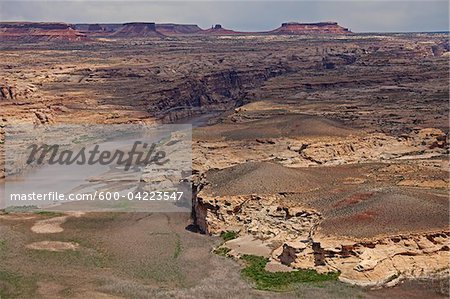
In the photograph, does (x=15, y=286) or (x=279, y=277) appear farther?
(x=279, y=277)

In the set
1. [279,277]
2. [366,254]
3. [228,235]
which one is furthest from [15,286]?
[366,254]

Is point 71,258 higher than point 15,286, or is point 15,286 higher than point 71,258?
point 15,286

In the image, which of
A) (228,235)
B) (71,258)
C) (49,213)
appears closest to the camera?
(71,258)

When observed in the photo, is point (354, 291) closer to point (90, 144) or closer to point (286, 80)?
point (90, 144)

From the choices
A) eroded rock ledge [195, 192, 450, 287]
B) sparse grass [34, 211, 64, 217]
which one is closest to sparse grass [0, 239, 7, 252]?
sparse grass [34, 211, 64, 217]

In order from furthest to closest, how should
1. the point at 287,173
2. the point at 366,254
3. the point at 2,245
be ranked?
the point at 287,173 → the point at 2,245 → the point at 366,254

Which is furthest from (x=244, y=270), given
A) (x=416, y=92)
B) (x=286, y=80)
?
(x=286, y=80)

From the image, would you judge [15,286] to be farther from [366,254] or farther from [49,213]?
[366,254]
